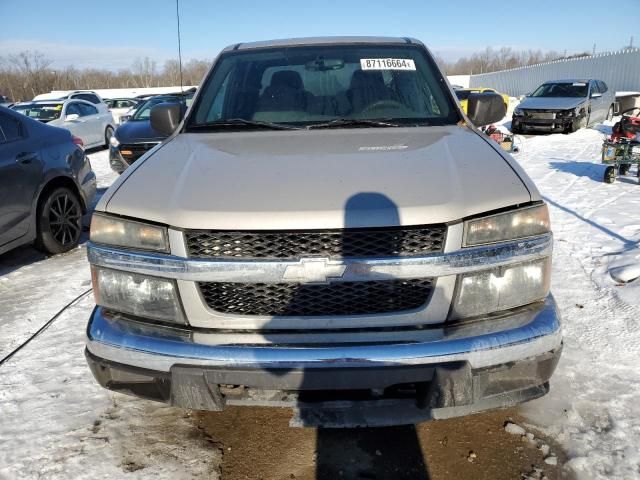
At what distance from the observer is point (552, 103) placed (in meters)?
14.9

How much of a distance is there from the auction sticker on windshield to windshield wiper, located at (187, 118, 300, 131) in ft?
2.51

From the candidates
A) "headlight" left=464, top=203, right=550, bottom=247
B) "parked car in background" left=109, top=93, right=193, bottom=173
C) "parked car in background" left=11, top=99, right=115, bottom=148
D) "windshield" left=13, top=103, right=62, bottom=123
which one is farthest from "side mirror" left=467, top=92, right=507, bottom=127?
"windshield" left=13, top=103, right=62, bottom=123

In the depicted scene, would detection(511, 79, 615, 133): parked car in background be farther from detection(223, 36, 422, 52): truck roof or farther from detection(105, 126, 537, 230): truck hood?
detection(105, 126, 537, 230): truck hood

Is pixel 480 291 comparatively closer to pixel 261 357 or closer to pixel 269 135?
pixel 261 357

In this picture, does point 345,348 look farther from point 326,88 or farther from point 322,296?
point 326,88

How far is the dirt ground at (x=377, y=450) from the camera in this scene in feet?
7.52

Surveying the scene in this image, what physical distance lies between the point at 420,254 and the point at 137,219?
117cm

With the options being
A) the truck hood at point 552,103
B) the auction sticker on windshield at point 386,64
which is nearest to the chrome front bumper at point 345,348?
the auction sticker on windshield at point 386,64

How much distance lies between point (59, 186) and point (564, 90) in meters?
15.5

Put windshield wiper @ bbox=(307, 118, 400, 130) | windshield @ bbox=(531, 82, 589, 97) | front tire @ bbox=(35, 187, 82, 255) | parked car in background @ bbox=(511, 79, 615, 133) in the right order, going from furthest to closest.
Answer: windshield @ bbox=(531, 82, 589, 97)
parked car in background @ bbox=(511, 79, 615, 133)
front tire @ bbox=(35, 187, 82, 255)
windshield wiper @ bbox=(307, 118, 400, 130)

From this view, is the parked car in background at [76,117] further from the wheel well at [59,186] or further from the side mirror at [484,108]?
the side mirror at [484,108]

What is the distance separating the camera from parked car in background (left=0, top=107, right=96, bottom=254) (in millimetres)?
4574

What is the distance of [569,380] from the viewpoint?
2883mm

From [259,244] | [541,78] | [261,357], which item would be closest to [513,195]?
[259,244]
